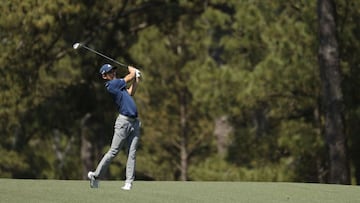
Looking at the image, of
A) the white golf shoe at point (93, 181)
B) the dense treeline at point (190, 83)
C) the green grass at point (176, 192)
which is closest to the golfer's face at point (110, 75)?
the white golf shoe at point (93, 181)

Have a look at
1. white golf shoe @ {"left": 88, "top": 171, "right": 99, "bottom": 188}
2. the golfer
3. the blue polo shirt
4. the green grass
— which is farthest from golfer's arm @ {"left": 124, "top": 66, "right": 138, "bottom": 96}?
the green grass

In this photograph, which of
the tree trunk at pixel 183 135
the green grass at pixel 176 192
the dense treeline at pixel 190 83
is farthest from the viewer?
the tree trunk at pixel 183 135

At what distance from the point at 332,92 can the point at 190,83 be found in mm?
7629

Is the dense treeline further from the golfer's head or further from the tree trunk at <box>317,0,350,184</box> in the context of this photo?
the golfer's head

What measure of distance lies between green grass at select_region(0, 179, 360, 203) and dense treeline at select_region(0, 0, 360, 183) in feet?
28.0

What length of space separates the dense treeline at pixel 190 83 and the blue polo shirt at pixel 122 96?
1091 centimetres

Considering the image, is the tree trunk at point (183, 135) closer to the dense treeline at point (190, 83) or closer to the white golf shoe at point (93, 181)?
the dense treeline at point (190, 83)

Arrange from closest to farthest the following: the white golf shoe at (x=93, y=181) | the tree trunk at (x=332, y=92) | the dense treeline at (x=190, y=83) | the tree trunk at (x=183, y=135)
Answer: the white golf shoe at (x=93, y=181)
the tree trunk at (x=332, y=92)
the dense treeline at (x=190, y=83)
the tree trunk at (x=183, y=135)

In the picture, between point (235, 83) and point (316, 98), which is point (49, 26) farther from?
point (316, 98)

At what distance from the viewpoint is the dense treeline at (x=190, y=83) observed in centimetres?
2533

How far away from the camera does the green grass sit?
1217 centimetres

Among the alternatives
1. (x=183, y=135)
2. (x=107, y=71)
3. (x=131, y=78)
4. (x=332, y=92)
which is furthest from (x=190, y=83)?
(x=107, y=71)

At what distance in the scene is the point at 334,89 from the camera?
22.8m

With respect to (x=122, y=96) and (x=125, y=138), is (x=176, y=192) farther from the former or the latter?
(x=122, y=96)
